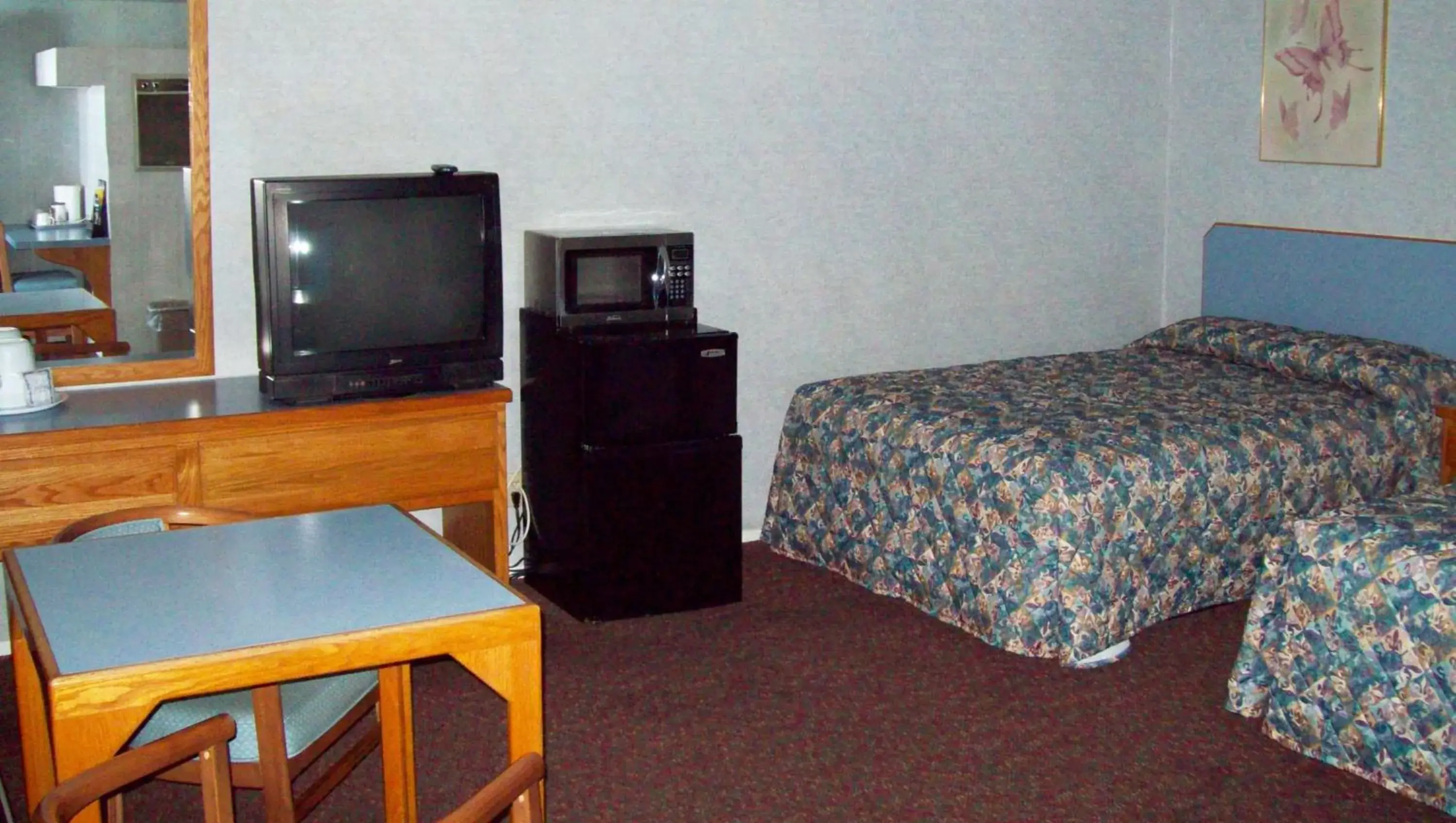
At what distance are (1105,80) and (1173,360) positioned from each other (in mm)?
1171

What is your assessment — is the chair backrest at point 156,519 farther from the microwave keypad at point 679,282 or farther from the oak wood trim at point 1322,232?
the oak wood trim at point 1322,232

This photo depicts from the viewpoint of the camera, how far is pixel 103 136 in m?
3.86

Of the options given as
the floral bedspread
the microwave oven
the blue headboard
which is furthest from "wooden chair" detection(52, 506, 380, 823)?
the blue headboard

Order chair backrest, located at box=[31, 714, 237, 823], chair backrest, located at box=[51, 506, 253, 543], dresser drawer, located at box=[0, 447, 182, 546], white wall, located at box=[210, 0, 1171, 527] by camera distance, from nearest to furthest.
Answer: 1. chair backrest, located at box=[31, 714, 237, 823]
2. chair backrest, located at box=[51, 506, 253, 543]
3. dresser drawer, located at box=[0, 447, 182, 546]
4. white wall, located at box=[210, 0, 1171, 527]

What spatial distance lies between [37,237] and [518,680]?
235cm

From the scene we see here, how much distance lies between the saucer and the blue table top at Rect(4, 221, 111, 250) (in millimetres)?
405

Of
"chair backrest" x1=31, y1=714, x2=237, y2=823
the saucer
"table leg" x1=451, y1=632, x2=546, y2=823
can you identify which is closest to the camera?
"chair backrest" x1=31, y1=714, x2=237, y2=823

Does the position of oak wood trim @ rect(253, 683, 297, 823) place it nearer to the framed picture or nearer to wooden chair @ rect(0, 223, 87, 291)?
wooden chair @ rect(0, 223, 87, 291)

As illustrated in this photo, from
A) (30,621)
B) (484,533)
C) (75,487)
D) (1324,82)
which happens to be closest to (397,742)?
(30,621)

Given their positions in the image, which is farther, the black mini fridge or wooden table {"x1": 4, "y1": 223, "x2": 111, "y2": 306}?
the black mini fridge

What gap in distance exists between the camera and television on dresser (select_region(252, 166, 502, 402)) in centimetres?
374

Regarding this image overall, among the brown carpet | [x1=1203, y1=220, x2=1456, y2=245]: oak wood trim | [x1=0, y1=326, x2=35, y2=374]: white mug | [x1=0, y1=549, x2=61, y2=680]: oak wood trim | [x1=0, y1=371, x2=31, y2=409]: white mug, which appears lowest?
the brown carpet

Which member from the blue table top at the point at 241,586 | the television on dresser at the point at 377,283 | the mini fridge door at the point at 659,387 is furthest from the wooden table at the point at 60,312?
the blue table top at the point at 241,586

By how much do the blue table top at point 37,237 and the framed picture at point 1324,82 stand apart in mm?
3994
